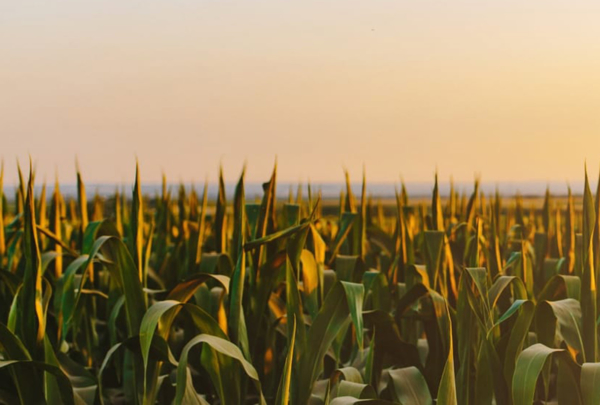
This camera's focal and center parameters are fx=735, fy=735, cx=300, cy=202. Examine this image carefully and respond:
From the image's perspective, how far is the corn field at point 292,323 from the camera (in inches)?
56.1

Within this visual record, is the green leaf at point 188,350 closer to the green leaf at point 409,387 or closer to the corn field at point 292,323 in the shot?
the corn field at point 292,323

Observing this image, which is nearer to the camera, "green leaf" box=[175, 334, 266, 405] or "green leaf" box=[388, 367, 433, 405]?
"green leaf" box=[175, 334, 266, 405]

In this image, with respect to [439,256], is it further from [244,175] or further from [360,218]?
[244,175]

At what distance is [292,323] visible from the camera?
1385 mm

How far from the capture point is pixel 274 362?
1.78 metres

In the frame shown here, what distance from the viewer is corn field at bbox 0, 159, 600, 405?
56.1 inches

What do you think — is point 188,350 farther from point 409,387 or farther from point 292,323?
point 409,387

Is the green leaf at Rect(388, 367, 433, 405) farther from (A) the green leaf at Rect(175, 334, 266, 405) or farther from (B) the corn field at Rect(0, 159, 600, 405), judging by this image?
(A) the green leaf at Rect(175, 334, 266, 405)

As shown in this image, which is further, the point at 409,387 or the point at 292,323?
the point at 409,387

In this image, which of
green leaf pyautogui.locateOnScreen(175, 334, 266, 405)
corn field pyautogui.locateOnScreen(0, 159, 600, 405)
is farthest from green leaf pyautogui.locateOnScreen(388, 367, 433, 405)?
green leaf pyautogui.locateOnScreen(175, 334, 266, 405)

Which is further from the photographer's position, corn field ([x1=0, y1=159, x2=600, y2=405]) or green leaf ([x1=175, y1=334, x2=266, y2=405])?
corn field ([x1=0, y1=159, x2=600, y2=405])

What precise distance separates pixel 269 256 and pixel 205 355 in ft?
1.19

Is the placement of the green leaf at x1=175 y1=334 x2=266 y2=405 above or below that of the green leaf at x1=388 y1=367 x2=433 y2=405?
above

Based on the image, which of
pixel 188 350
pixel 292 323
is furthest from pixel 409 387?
pixel 188 350
